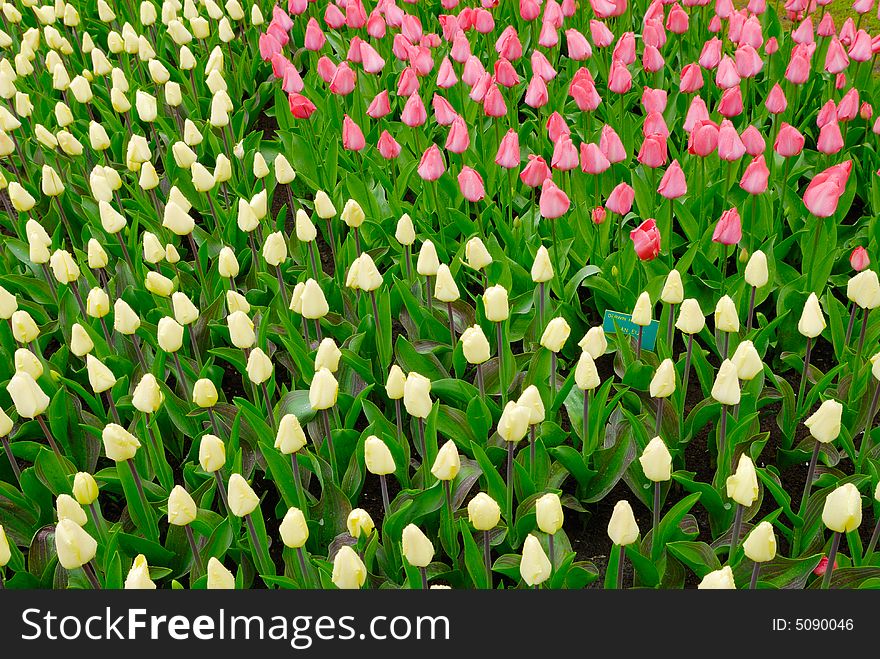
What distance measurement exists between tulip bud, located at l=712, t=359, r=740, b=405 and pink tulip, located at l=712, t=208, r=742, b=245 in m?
0.91

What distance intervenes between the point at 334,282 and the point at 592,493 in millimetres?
1234

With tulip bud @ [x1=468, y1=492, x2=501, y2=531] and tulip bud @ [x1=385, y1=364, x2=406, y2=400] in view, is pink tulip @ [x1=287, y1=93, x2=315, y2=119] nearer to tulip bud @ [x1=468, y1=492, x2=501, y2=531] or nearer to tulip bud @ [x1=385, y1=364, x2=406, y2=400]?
tulip bud @ [x1=385, y1=364, x2=406, y2=400]

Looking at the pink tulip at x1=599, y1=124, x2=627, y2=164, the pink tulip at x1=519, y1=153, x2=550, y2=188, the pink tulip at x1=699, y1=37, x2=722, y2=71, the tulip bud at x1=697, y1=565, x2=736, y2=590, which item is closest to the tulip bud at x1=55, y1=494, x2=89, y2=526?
the tulip bud at x1=697, y1=565, x2=736, y2=590

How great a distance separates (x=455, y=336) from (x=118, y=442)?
1362mm

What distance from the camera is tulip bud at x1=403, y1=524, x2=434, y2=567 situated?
193cm

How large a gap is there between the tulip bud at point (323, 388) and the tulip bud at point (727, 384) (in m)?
0.89

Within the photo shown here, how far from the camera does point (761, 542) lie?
6.06ft

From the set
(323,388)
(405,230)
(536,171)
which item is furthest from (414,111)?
(323,388)

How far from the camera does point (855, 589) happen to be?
2156mm

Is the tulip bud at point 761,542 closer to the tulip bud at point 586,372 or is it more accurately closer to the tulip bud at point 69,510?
the tulip bud at point 586,372

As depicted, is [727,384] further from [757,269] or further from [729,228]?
[729,228]

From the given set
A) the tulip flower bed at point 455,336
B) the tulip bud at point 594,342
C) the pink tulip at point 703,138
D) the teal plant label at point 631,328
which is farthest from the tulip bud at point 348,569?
the pink tulip at point 703,138

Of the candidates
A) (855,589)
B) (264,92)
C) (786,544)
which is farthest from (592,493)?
(264,92)

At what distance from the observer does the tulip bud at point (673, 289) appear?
8.52 feet
